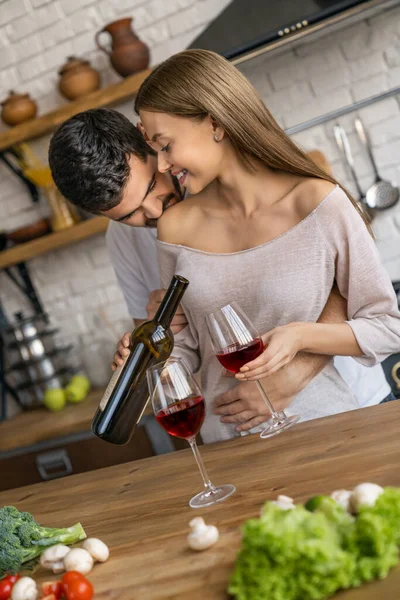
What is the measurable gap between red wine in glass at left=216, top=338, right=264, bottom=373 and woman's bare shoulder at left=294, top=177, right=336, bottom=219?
0.41m

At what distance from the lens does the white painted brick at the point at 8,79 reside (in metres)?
3.28

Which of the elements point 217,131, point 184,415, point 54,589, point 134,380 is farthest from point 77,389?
point 54,589

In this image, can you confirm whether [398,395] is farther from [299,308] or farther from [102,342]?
[102,342]

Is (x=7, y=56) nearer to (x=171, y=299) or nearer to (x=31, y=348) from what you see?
(x=31, y=348)

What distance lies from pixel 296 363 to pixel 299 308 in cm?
11

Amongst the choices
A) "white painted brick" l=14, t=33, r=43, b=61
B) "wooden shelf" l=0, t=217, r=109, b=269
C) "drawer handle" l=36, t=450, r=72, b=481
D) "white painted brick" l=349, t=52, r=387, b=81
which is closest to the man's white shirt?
"wooden shelf" l=0, t=217, r=109, b=269

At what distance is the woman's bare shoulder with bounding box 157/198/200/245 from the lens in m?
1.62

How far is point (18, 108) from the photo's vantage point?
123 inches

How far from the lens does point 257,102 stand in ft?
4.82

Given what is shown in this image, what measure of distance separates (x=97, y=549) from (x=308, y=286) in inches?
28.6

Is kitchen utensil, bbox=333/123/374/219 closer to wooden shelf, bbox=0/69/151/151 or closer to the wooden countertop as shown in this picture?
wooden shelf, bbox=0/69/151/151

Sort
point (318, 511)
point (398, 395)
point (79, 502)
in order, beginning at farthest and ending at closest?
point (398, 395) → point (79, 502) → point (318, 511)

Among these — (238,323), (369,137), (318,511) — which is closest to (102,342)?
(369,137)

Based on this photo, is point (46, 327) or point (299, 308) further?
point (46, 327)
